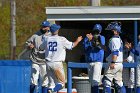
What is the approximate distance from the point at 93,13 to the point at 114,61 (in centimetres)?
431

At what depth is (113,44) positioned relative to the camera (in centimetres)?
1267

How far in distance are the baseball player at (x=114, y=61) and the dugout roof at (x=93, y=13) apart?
3692 millimetres

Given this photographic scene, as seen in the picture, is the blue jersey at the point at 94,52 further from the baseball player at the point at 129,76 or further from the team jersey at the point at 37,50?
the baseball player at the point at 129,76

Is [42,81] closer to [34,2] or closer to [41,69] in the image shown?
[41,69]

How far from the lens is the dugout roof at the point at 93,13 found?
16.5 meters

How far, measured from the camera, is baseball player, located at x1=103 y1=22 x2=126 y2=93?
12641 mm

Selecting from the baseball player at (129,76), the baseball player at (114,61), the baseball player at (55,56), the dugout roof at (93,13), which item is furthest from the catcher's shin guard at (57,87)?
the dugout roof at (93,13)

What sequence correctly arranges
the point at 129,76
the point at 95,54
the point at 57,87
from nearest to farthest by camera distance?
the point at 57,87 < the point at 95,54 < the point at 129,76

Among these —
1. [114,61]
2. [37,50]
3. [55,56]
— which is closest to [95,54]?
[114,61]

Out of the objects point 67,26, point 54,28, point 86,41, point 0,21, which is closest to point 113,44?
point 86,41

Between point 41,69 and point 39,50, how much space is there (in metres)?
0.49

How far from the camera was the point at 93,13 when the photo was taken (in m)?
16.7

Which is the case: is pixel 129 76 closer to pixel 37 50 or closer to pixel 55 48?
pixel 37 50

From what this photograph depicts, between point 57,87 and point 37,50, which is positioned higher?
point 37,50
